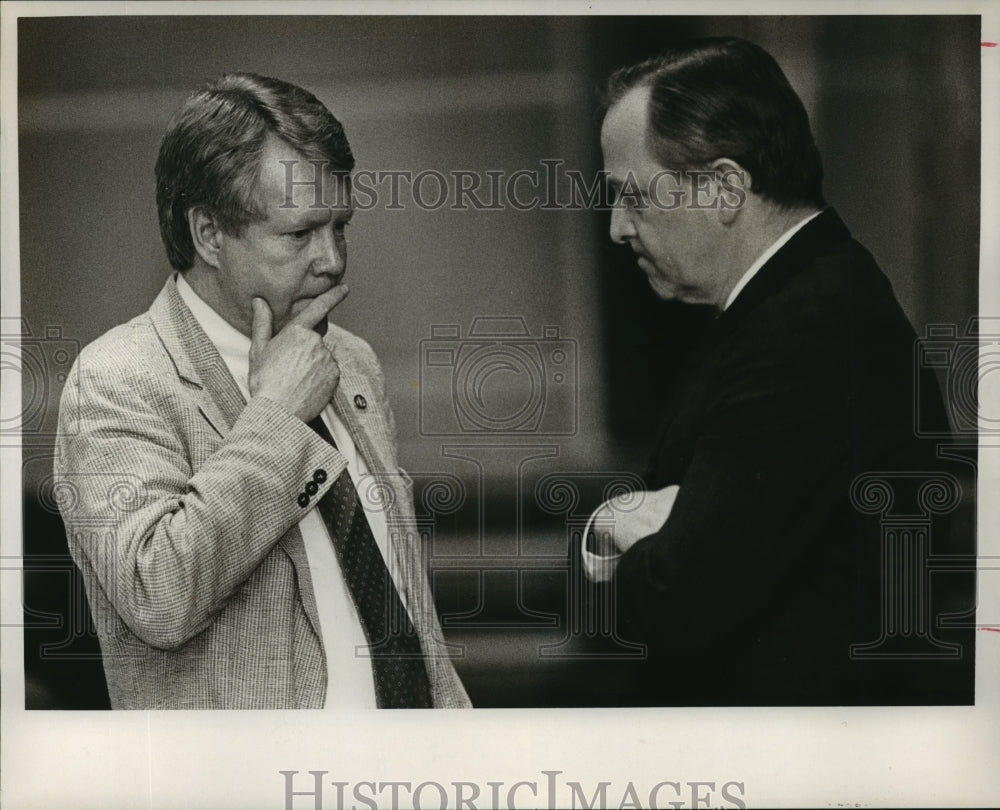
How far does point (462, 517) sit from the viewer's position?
3.62 meters

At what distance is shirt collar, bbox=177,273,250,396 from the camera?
3.55 meters

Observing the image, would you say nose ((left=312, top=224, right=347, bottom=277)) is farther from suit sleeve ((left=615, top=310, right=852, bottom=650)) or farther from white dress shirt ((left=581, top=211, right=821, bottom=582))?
suit sleeve ((left=615, top=310, right=852, bottom=650))

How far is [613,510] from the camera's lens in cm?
360

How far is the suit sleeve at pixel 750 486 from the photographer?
3525 mm

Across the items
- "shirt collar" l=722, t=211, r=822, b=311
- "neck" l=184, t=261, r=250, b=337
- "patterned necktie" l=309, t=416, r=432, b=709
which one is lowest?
"patterned necktie" l=309, t=416, r=432, b=709

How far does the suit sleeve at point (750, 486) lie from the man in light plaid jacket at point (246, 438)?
775 mm

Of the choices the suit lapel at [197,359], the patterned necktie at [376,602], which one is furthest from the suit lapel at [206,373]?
the patterned necktie at [376,602]

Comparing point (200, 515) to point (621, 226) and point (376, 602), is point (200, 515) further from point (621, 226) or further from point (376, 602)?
point (621, 226)

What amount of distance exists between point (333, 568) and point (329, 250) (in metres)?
0.98

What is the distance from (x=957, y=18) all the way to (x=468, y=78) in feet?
5.06

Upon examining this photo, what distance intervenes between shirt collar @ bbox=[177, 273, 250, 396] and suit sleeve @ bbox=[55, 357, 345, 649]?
5.5 inches

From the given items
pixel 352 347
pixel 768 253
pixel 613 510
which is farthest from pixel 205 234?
pixel 768 253

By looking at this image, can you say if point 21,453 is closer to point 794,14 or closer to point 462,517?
point 462,517

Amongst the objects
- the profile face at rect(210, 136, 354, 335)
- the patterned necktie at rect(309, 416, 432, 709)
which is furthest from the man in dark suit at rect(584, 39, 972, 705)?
the profile face at rect(210, 136, 354, 335)
